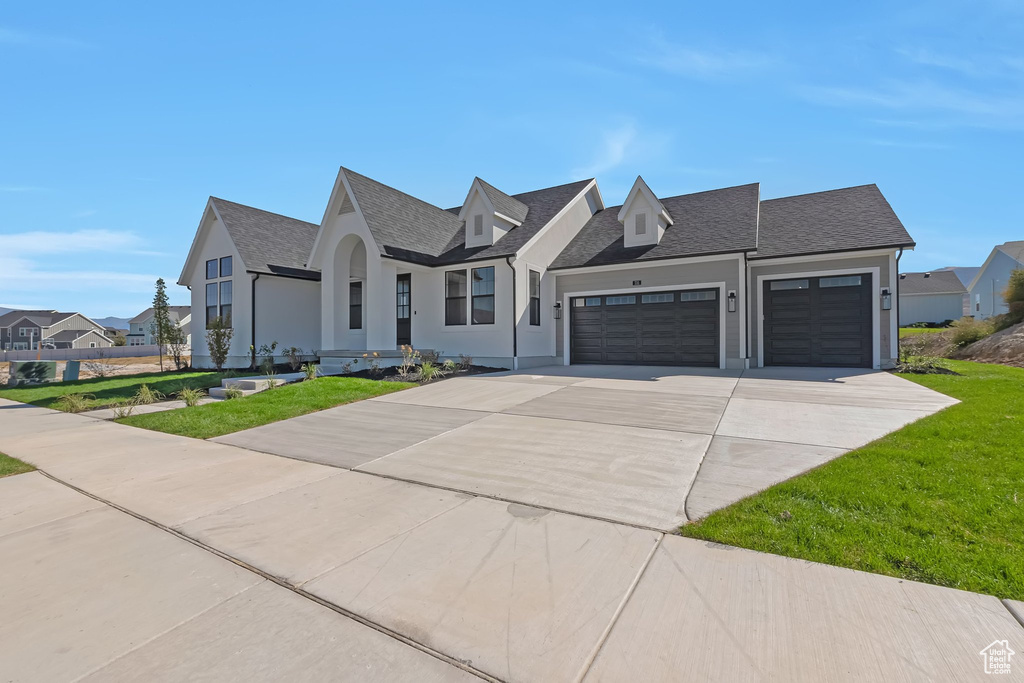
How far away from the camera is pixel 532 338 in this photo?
1596cm

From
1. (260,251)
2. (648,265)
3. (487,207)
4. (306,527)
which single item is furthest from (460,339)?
(306,527)

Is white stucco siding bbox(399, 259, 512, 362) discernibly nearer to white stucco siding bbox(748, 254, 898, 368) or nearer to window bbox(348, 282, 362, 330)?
window bbox(348, 282, 362, 330)

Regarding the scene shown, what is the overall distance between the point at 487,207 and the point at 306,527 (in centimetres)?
1392

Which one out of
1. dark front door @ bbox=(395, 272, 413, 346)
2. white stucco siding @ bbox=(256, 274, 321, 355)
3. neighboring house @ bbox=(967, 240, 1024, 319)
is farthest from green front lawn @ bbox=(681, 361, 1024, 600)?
neighboring house @ bbox=(967, 240, 1024, 319)

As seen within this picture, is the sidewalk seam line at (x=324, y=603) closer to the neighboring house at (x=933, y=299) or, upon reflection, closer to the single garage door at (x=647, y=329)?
the single garage door at (x=647, y=329)

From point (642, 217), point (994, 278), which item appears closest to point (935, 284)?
point (994, 278)

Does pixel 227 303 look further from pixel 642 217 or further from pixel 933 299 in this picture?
pixel 933 299

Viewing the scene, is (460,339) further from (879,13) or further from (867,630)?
(867,630)

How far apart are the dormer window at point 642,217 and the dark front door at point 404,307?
7.98 m

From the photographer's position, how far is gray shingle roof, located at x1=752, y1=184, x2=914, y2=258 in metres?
13.8

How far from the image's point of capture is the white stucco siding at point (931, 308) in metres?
37.3

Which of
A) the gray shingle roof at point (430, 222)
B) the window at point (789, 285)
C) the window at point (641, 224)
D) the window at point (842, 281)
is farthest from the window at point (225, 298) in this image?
the window at point (842, 281)

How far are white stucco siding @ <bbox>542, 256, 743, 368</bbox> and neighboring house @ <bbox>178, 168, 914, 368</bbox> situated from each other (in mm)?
43

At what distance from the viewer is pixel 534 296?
16188mm
